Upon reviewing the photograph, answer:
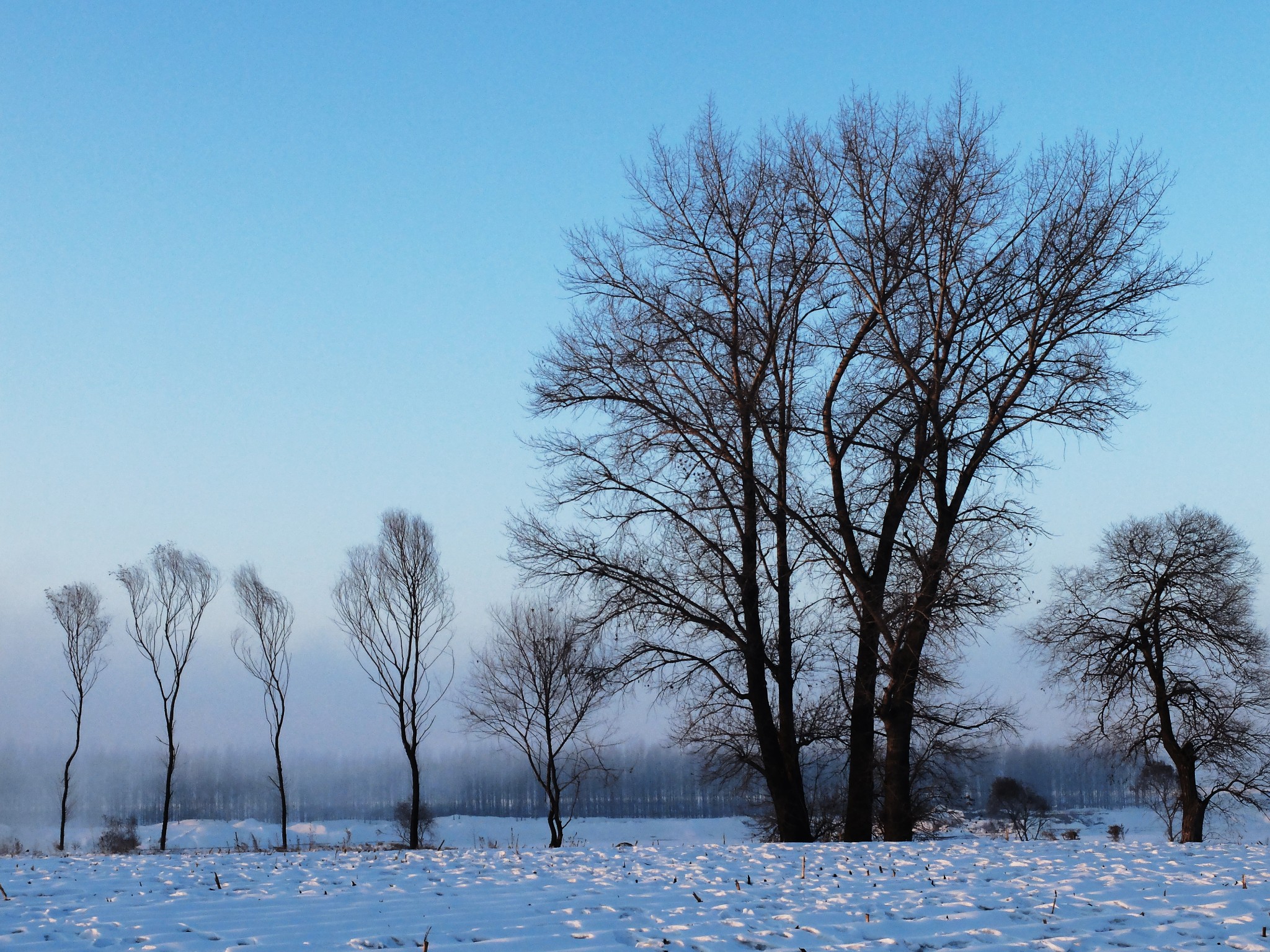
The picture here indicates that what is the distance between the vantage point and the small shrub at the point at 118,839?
110 ft

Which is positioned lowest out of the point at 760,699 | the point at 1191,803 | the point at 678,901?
the point at 1191,803

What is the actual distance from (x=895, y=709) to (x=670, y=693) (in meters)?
3.53

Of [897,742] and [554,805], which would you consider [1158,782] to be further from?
[897,742]

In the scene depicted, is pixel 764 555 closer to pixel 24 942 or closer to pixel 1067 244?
pixel 1067 244

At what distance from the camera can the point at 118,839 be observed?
3888 centimetres

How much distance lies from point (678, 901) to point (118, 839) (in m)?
40.7

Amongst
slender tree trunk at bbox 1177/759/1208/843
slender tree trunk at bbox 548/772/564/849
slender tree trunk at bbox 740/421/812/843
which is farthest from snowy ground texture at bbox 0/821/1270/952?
slender tree trunk at bbox 1177/759/1208/843

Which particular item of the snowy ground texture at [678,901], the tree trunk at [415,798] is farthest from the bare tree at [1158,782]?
the tree trunk at [415,798]

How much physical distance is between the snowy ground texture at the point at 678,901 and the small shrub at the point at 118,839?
25.8 metres

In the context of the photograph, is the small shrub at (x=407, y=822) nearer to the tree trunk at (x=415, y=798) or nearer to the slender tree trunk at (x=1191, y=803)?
the tree trunk at (x=415, y=798)

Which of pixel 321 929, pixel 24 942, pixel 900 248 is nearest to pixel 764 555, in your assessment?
pixel 900 248

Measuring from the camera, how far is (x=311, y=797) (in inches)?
6088

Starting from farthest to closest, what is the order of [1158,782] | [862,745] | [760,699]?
1. [1158,782]
2. [760,699]
3. [862,745]

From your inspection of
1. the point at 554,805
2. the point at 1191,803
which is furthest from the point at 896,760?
the point at 1191,803
